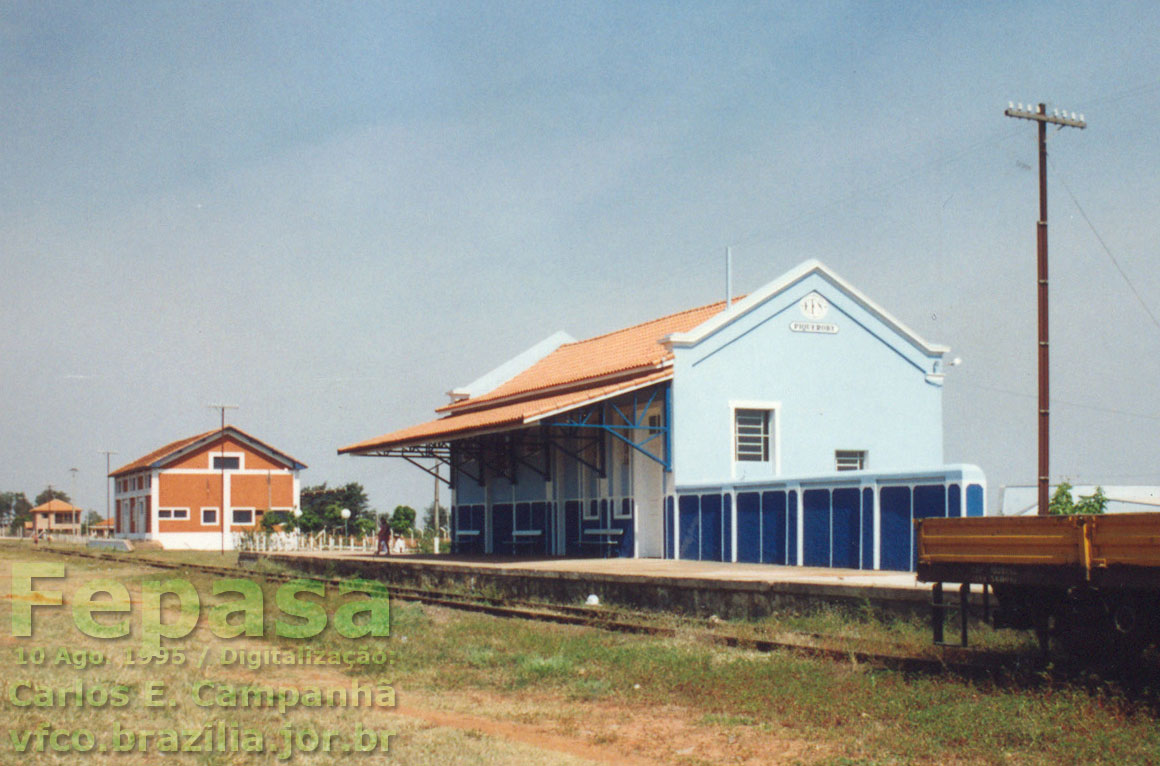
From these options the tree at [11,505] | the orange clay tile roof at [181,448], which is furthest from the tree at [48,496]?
the orange clay tile roof at [181,448]

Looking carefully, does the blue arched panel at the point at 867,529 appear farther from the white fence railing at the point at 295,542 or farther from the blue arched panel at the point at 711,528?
the white fence railing at the point at 295,542

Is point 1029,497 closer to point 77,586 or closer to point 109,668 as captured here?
point 77,586

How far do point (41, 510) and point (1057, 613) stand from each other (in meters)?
115

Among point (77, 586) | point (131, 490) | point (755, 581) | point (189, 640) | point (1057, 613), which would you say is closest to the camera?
point (1057, 613)

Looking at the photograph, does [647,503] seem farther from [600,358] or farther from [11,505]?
[11,505]

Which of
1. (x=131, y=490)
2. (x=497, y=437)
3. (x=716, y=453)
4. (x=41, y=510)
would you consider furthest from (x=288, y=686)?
(x=41, y=510)

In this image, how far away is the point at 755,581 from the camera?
15938mm

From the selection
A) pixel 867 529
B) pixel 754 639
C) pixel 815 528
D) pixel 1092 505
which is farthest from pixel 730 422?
pixel 754 639

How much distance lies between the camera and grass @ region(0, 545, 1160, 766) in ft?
26.2

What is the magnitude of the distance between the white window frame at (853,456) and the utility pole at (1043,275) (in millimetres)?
6929

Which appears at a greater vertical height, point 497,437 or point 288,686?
point 497,437

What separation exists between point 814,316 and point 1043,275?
712 centimetres

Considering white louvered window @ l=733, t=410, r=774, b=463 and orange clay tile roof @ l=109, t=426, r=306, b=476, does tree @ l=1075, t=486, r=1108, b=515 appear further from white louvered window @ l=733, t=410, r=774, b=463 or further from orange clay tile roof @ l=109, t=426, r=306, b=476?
orange clay tile roof @ l=109, t=426, r=306, b=476

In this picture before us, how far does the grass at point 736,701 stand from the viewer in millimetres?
7996
